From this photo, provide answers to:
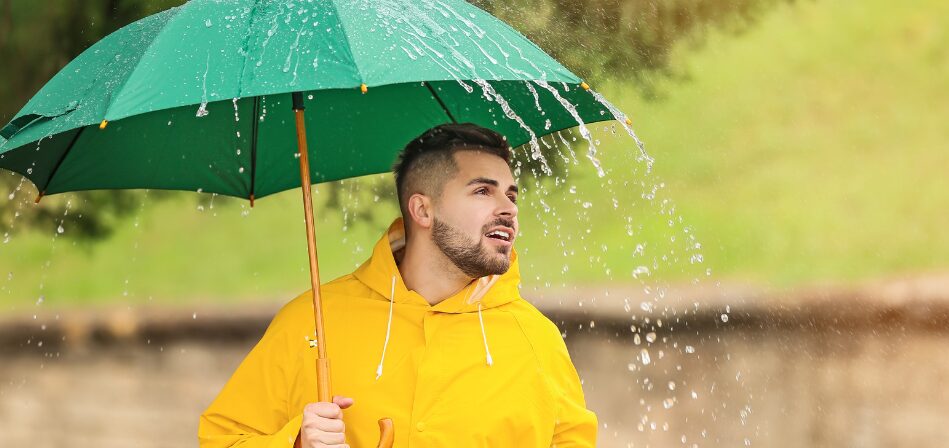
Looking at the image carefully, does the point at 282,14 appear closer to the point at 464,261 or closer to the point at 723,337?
the point at 464,261

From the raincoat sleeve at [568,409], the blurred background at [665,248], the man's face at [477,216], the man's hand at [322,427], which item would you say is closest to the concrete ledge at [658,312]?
the blurred background at [665,248]

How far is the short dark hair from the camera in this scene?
333 centimetres

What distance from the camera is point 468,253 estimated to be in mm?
3219

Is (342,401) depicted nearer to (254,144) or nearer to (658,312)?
(254,144)

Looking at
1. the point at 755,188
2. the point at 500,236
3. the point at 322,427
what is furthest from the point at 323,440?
the point at 755,188

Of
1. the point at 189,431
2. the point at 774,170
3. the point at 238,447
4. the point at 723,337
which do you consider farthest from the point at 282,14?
the point at 774,170

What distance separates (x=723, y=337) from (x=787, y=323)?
0.59m

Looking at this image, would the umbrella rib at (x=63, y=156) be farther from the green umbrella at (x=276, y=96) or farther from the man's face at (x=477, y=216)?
the man's face at (x=477, y=216)

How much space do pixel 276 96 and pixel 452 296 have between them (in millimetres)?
815

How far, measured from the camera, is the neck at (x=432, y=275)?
330 centimetres

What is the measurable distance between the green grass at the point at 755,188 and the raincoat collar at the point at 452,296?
20.5 feet

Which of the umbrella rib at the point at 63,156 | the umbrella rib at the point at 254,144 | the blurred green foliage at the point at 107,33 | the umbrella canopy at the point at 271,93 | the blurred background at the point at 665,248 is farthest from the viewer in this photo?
the blurred background at the point at 665,248

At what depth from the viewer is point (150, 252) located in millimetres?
11258

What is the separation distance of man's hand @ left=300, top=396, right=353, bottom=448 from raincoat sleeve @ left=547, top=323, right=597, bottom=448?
2.00ft
